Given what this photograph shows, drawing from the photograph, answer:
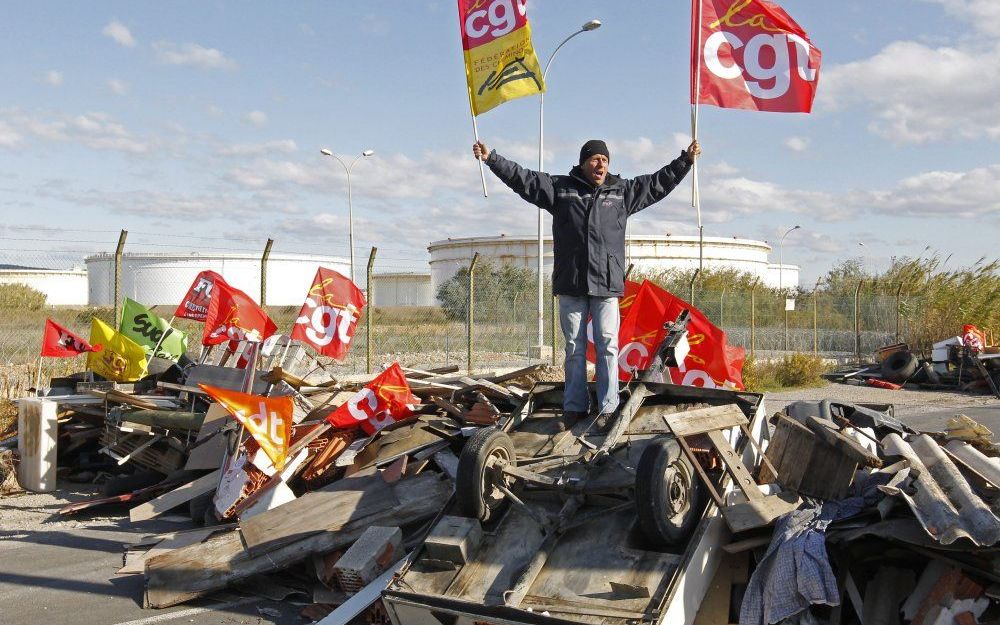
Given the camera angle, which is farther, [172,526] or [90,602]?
[172,526]

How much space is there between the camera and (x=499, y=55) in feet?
27.1

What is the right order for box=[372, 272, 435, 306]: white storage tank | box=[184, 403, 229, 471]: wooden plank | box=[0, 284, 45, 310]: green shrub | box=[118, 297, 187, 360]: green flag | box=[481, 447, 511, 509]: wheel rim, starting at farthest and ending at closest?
box=[372, 272, 435, 306]: white storage tank → box=[0, 284, 45, 310]: green shrub → box=[118, 297, 187, 360]: green flag → box=[184, 403, 229, 471]: wooden plank → box=[481, 447, 511, 509]: wheel rim

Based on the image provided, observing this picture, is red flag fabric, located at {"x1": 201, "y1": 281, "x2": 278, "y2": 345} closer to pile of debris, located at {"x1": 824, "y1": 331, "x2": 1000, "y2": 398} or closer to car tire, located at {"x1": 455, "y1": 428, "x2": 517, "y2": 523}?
car tire, located at {"x1": 455, "y1": 428, "x2": 517, "y2": 523}

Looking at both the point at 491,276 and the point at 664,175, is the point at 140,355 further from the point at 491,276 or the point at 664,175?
the point at 491,276

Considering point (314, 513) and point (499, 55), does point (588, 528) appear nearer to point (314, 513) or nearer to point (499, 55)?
point (314, 513)

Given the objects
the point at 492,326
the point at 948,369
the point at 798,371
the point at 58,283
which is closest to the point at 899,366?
the point at 948,369

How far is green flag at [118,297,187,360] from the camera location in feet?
35.4

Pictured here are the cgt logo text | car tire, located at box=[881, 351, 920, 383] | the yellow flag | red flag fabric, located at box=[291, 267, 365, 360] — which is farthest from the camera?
car tire, located at box=[881, 351, 920, 383]

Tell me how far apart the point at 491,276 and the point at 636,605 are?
43.0 feet


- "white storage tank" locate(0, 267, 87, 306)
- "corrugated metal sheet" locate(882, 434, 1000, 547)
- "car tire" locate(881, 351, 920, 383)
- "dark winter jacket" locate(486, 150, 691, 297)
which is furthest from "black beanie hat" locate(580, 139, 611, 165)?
"white storage tank" locate(0, 267, 87, 306)

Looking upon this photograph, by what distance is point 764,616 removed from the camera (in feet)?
15.0

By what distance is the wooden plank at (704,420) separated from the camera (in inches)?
195

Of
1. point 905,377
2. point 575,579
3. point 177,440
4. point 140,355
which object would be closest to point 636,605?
point 575,579

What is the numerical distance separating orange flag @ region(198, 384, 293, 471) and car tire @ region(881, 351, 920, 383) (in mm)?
17034
